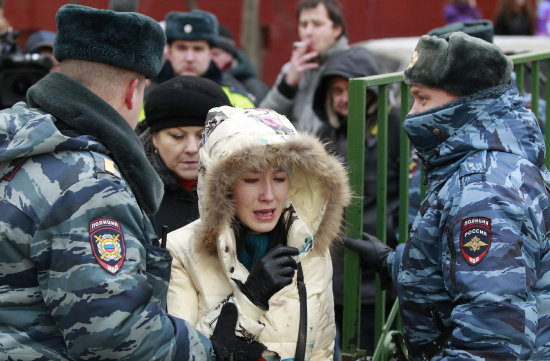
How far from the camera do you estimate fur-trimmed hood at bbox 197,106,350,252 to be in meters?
2.60

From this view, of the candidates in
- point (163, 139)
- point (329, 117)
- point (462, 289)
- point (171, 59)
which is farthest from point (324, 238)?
point (171, 59)

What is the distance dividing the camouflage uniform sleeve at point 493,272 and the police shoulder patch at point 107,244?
38.7 inches

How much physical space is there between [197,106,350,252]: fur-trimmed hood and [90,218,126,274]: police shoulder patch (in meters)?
0.60

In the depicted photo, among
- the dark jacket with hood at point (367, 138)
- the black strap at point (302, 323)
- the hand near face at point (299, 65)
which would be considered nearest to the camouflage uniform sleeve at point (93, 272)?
the black strap at point (302, 323)

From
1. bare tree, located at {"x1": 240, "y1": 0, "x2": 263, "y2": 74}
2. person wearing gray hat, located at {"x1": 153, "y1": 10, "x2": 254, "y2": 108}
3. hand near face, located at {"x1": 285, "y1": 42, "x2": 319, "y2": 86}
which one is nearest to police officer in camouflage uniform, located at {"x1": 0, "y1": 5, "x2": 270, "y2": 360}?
person wearing gray hat, located at {"x1": 153, "y1": 10, "x2": 254, "y2": 108}

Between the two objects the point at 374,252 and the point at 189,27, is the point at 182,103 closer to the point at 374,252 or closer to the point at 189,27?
the point at 374,252

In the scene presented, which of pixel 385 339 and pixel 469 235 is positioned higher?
pixel 469 235

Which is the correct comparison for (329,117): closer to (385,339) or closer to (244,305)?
(385,339)

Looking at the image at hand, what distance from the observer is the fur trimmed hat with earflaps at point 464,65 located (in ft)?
8.08

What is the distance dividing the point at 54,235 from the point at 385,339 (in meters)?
1.62

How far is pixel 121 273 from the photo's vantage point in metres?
2.01

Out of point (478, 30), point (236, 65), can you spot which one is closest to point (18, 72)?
point (236, 65)

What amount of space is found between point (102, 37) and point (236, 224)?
84 cm

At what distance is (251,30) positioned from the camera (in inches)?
400
